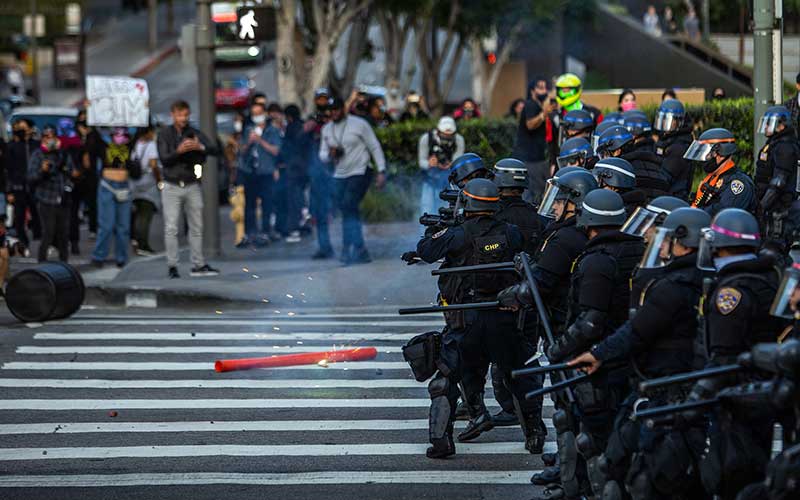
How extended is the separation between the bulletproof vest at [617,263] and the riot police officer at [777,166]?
16.3ft

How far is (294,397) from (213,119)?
7.95 m

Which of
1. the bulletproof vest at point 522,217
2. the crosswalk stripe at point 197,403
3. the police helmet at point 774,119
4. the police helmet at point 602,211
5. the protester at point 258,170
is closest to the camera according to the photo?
the police helmet at point 602,211

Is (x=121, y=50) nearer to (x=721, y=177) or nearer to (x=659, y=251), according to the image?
(x=721, y=177)

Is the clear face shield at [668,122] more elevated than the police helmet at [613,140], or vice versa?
the clear face shield at [668,122]

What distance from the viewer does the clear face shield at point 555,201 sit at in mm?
8039

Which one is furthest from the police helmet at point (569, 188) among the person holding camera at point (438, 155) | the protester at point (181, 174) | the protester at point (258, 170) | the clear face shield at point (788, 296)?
the protester at point (258, 170)

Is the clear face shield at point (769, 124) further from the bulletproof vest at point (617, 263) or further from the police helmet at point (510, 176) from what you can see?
the bulletproof vest at point (617, 263)

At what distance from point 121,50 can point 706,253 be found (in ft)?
168

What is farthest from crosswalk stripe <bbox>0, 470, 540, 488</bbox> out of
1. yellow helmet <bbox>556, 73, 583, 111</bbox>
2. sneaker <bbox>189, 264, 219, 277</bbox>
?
sneaker <bbox>189, 264, 219, 277</bbox>

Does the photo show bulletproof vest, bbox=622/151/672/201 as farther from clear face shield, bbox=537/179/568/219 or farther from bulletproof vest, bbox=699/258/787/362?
bulletproof vest, bbox=699/258/787/362

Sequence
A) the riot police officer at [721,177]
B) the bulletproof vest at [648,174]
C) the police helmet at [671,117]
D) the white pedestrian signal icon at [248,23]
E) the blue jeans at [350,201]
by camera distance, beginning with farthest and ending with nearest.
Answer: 1. the white pedestrian signal icon at [248,23]
2. the blue jeans at [350,201]
3. the police helmet at [671,117]
4. the bulletproof vest at [648,174]
5. the riot police officer at [721,177]

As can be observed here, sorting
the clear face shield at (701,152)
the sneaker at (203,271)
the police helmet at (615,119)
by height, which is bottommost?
the sneaker at (203,271)

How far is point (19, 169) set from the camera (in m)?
18.7

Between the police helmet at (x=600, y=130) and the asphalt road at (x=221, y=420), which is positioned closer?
the asphalt road at (x=221, y=420)
